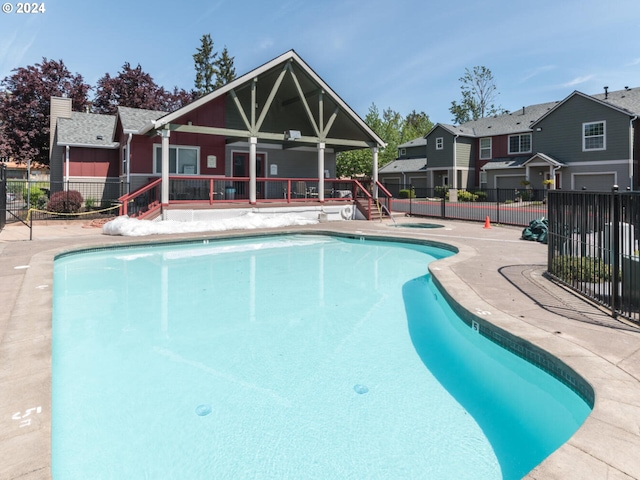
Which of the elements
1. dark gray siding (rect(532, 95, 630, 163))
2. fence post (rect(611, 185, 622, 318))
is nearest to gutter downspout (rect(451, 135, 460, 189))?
dark gray siding (rect(532, 95, 630, 163))

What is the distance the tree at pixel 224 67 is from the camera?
5172 cm

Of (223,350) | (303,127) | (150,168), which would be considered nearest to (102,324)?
(223,350)

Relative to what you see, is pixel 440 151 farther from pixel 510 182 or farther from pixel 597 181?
pixel 597 181

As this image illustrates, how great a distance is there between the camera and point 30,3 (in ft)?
53.2

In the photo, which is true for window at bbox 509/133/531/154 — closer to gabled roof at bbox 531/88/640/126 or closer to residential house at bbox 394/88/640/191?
residential house at bbox 394/88/640/191

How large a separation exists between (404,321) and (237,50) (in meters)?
54.0

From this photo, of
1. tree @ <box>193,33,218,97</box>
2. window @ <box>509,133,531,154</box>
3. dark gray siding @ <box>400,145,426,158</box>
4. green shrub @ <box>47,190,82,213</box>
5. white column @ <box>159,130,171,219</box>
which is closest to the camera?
white column @ <box>159,130,171,219</box>

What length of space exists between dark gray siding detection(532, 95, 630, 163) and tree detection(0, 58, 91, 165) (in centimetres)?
3604

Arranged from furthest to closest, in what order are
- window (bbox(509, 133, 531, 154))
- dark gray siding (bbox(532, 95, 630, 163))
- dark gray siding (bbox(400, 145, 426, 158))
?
1. dark gray siding (bbox(400, 145, 426, 158))
2. window (bbox(509, 133, 531, 154))
3. dark gray siding (bbox(532, 95, 630, 163))

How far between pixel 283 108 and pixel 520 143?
72.3 feet

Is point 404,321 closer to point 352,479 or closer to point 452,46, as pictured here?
point 352,479

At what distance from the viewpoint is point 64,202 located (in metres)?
17.0

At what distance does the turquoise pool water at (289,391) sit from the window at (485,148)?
103ft

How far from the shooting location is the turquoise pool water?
10.0 ft
